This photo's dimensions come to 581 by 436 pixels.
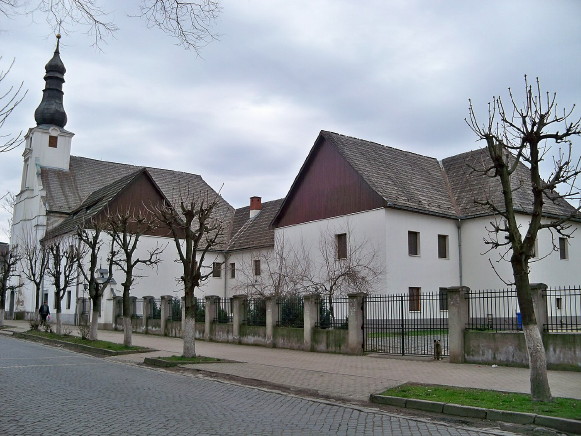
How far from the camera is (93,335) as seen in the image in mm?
24297

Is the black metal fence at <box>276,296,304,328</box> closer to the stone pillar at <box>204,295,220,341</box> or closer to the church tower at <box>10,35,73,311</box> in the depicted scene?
the stone pillar at <box>204,295,220,341</box>

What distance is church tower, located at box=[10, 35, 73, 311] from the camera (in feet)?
164

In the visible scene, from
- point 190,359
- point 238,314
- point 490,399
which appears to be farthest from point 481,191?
point 490,399

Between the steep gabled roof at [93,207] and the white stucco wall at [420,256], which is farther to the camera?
the steep gabled roof at [93,207]

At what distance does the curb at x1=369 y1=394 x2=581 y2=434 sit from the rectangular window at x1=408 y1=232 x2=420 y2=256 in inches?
840

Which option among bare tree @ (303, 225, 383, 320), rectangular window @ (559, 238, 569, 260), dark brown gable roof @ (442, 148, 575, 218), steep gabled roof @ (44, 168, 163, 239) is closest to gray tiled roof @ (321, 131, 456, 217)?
dark brown gable roof @ (442, 148, 575, 218)

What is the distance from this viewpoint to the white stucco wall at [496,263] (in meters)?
32.3

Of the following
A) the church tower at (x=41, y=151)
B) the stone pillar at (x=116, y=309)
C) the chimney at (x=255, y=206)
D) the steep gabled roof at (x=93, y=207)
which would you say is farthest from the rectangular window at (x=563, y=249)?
the church tower at (x=41, y=151)

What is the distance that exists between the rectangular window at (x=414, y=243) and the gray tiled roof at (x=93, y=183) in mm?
20800

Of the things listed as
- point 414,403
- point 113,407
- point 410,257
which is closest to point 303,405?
point 414,403

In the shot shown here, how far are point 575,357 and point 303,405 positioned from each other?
7698 millimetres

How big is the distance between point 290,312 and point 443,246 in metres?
14.2

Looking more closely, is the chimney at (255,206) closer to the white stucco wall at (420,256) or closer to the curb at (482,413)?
the white stucco wall at (420,256)

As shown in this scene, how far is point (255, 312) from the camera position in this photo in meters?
24.6
